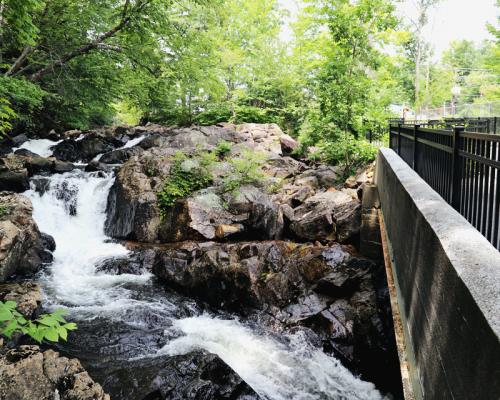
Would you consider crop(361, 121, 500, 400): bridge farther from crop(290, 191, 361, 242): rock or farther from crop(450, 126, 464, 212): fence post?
crop(290, 191, 361, 242): rock

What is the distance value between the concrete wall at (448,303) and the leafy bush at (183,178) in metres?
8.92

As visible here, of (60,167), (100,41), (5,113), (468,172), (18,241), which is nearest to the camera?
(468,172)

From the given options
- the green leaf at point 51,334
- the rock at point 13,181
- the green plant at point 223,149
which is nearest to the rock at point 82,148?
→ the rock at point 13,181

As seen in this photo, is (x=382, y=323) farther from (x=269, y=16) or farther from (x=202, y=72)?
(x=269, y=16)

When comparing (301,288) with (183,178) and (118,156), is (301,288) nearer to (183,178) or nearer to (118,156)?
(183,178)

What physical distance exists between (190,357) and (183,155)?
9.18 meters

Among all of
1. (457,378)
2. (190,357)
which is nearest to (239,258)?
(190,357)

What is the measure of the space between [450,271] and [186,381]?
4298 mm

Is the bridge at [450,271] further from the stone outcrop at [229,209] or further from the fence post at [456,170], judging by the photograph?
the stone outcrop at [229,209]

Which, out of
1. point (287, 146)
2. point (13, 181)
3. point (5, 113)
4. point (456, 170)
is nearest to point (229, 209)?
point (5, 113)

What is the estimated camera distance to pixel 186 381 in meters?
5.41

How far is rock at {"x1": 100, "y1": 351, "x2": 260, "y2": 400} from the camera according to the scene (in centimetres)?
517

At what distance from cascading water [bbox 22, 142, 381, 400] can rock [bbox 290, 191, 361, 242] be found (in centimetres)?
365

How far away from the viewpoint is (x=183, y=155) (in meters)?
13.9
